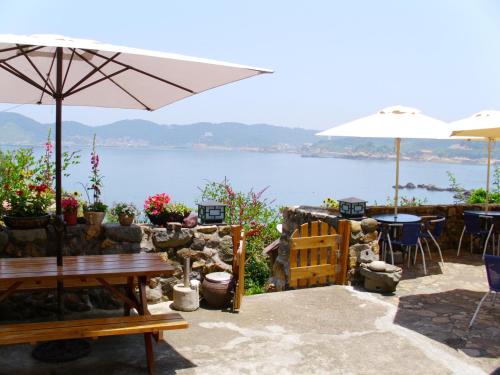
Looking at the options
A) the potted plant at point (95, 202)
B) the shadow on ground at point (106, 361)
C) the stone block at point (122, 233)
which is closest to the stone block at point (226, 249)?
the stone block at point (122, 233)

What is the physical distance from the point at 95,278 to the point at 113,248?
115 centimetres

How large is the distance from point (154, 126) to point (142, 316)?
505 feet

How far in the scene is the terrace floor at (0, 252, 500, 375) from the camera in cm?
384

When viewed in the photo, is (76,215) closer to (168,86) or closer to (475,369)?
(168,86)

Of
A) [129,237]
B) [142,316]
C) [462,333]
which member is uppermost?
[129,237]

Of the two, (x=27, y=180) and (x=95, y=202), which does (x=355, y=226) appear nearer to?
(x=95, y=202)

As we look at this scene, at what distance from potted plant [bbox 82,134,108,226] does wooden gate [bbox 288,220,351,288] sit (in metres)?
2.23

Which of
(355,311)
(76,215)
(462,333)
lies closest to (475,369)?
(462,333)

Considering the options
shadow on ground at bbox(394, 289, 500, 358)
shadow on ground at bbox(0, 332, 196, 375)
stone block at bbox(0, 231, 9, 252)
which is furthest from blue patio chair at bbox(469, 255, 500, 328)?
stone block at bbox(0, 231, 9, 252)

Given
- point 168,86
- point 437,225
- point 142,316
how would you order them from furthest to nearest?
point 437,225, point 168,86, point 142,316

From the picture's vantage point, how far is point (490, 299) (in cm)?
591

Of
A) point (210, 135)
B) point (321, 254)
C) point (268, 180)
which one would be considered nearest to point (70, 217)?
point (321, 254)

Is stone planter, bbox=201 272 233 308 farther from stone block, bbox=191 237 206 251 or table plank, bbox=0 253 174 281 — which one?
table plank, bbox=0 253 174 281

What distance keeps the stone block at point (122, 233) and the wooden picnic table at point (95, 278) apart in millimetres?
526
